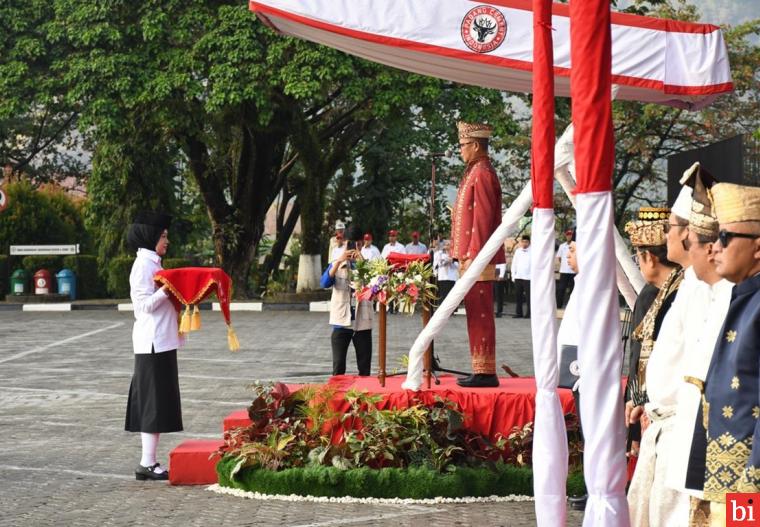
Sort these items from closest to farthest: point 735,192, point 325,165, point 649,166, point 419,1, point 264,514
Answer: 1. point 735,192
2. point 419,1
3. point 264,514
4. point 325,165
5. point 649,166

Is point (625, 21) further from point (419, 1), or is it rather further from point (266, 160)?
point (266, 160)

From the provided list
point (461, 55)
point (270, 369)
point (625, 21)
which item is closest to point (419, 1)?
point (461, 55)

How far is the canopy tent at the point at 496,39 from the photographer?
7.67m

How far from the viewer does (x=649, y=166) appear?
38094 mm

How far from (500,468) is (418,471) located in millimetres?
613

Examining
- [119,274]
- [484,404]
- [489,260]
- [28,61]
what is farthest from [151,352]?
[119,274]

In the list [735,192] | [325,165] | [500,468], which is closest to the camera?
[735,192]

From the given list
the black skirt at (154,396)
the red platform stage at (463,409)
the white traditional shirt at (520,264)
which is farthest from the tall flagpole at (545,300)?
the white traditional shirt at (520,264)

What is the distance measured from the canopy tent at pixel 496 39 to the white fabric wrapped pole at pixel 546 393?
314 cm

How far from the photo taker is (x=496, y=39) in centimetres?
794

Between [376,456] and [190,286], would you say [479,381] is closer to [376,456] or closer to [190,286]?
[376,456]

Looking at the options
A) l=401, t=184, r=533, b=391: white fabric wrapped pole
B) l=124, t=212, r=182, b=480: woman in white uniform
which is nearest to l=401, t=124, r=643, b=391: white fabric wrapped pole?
l=401, t=184, r=533, b=391: white fabric wrapped pole

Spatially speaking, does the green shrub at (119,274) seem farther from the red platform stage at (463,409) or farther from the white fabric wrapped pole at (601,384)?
the white fabric wrapped pole at (601,384)

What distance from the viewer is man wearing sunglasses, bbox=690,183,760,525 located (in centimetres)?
432
